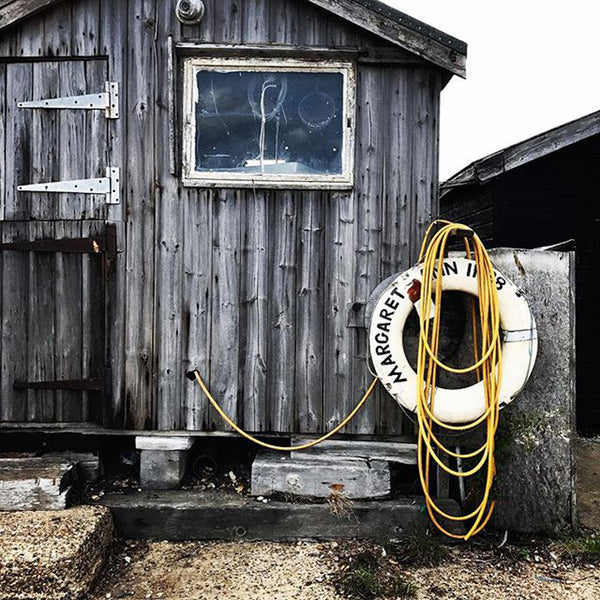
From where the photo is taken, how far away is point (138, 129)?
388 centimetres

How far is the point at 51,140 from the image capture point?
12.8ft

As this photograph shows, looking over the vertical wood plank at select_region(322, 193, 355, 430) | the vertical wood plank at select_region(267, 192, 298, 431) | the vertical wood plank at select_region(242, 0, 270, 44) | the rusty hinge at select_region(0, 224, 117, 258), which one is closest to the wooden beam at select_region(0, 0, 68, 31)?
the vertical wood plank at select_region(242, 0, 270, 44)

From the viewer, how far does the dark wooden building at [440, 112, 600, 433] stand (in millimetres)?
5777

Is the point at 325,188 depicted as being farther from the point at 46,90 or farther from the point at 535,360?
the point at 46,90

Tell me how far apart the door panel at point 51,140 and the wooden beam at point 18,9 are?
0.88 feet

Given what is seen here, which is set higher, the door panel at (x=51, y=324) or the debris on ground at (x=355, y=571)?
the door panel at (x=51, y=324)

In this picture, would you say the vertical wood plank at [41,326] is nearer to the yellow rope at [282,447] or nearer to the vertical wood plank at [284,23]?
the yellow rope at [282,447]

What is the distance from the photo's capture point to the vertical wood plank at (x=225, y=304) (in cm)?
389

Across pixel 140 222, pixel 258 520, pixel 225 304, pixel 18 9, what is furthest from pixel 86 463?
pixel 18 9

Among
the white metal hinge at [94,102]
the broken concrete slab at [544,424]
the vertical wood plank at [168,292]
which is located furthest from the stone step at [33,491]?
the broken concrete slab at [544,424]

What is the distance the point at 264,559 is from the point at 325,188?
235 centimetres

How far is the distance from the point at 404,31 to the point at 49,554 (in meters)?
3.62

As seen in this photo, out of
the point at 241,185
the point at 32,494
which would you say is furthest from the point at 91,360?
the point at 241,185

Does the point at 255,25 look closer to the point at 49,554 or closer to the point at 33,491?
the point at 33,491
